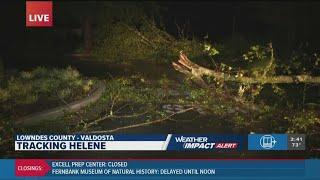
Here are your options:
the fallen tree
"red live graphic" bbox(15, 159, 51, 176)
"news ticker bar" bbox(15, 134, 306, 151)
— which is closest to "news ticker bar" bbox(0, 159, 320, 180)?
"red live graphic" bbox(15, 159, 51, 176)

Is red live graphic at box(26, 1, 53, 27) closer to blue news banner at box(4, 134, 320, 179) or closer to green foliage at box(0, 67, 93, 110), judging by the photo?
green foliage at box(0, 67, 93, 110)

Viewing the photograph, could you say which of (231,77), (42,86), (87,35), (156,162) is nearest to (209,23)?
(231,77)

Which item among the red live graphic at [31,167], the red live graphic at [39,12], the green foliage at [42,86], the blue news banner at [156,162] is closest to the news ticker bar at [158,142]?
the blue news banner at [156,162]

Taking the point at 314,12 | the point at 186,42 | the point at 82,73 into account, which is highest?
the point at 314,12

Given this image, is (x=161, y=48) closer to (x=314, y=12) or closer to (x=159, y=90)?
(x=159, y=90)

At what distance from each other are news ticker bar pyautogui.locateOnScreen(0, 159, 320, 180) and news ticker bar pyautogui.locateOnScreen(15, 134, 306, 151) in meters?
0.11

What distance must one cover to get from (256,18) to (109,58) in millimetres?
1418

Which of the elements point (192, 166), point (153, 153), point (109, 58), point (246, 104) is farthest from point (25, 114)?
point (246, 104)

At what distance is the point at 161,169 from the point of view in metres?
4.41

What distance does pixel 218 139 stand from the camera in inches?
175

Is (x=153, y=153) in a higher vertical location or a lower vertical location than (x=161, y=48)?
lower

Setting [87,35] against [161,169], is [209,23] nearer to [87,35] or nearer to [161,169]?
[87,35]

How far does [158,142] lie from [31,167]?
1.12 m

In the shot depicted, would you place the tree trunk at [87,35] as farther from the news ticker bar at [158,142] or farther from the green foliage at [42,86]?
the news ticker bar at [158,142]
